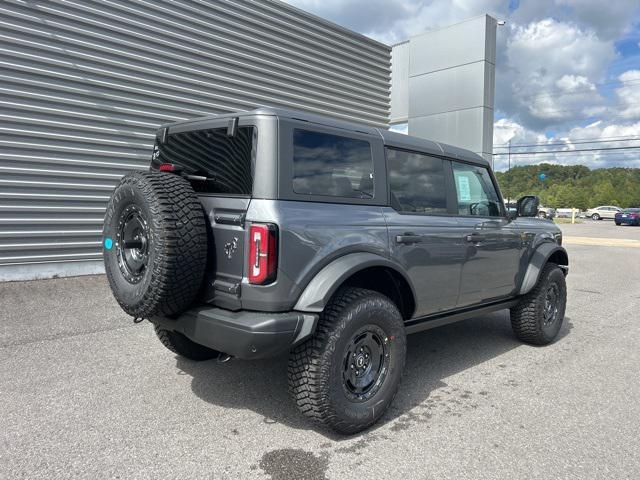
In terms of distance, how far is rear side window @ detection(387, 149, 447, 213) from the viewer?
11.6ft

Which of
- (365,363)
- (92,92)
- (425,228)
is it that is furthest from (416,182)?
(92,92)

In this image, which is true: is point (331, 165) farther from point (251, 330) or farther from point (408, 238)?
point (251, 330)

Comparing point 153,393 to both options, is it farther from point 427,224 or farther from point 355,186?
point 427,224

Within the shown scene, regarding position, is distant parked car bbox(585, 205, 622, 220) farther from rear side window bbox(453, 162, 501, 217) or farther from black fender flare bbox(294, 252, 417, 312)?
black fender flare bbox(294, 252, 417, 312)

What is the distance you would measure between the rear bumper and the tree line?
219ft

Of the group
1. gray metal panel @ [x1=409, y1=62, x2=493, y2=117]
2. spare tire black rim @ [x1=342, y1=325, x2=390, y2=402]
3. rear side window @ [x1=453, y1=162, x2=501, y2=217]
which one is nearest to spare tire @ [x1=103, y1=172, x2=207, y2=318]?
spare tire black rim @ [x1=342, y1=325, x2=390, y2=402]

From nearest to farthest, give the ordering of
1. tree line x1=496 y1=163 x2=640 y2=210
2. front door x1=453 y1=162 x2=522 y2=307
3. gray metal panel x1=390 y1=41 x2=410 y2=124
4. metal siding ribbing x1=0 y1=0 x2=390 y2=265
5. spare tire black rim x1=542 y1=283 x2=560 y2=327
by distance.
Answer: front door x1=453 y1=162 x2=522 y2=307 < spare tire black rim x1=542 y1=283 x2=560 y2=327 < metal siding ribbing x1=0 y1=0 x2=390 y2=265 < gray metal panel x1=390 y1=41 x2=410 y2=124 < tree line x1=496 y1=163 x2=640 y2=210

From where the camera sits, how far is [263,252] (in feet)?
8.82

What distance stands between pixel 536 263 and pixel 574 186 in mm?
95540

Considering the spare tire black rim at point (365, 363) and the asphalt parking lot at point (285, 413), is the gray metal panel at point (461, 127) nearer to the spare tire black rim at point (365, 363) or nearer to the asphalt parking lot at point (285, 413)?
the asphalt parking lot at point (285, 413)

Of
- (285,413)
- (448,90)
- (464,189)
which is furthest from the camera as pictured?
(448,90)

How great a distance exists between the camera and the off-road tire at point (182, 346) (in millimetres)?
3922

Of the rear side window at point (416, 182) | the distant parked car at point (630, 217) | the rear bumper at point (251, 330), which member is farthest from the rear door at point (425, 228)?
the distant parked car at point (630, 217)

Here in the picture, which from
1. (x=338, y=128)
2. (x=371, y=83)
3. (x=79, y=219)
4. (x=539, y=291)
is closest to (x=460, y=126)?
(x=371, y=83)
